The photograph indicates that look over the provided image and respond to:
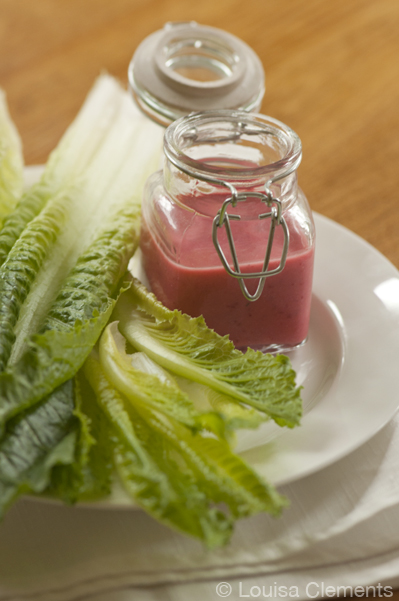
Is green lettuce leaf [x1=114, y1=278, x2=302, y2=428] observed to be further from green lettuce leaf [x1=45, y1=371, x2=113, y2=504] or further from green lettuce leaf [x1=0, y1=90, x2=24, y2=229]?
green lettuce leaf [x1=0, y1=90, x2=24, y2=229]

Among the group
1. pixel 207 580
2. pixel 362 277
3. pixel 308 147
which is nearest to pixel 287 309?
pixel 362 277

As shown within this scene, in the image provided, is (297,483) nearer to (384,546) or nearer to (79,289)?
(384,546)

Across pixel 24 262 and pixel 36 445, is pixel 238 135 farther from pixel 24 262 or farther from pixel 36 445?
pixel 36 445

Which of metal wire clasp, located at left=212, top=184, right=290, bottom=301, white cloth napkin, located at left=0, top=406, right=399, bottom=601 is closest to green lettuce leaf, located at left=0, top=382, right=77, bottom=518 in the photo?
white cloth napkin, located at left=0, top=406, right=399, bottom=601

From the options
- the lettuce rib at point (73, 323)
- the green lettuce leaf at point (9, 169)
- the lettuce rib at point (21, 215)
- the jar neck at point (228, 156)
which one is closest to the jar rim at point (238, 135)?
the jar neck at point (228, 156)

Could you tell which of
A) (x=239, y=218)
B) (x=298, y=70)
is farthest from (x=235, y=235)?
(x=298, y=70)

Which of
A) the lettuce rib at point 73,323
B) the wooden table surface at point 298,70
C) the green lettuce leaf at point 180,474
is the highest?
the lettuce rib at point 73,323

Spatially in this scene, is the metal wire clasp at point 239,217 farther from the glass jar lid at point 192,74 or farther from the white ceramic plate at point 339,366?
the glass jar lid at point 192,74
